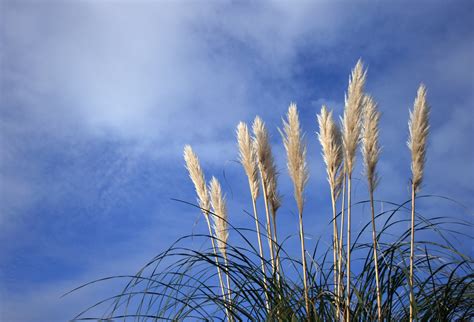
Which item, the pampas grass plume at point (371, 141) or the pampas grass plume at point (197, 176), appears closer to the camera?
the pampas grass plume at point (371, 141)

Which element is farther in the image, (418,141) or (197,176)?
(197,176)

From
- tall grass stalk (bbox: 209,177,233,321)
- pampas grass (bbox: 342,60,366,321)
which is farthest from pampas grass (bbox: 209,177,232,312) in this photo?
pampas grass (bbox: 342,60,366,321)

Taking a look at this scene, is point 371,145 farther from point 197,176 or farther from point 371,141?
point 197,176

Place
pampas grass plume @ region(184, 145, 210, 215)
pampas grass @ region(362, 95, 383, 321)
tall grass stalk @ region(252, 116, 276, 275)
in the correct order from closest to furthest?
pampas grass @ region(362, 95, 383, 321), tall grass stalk @ region(252, 116, 276, 275), pampas grass plume @ region(184, 145, 210, 215)

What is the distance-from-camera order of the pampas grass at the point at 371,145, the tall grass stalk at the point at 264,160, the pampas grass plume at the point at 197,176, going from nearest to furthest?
the pampas grass at the point at 371,145, the tall grass stalk at the point at 264,160, the pampas grass plume at the point at 197,176

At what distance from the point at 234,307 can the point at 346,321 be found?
70 cm

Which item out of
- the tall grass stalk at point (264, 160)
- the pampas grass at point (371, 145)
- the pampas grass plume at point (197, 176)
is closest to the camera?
the pampas grass at point (371, 145)

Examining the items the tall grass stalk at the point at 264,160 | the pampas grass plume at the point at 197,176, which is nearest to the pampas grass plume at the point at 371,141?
the tall grass stalk at the point at 264,160

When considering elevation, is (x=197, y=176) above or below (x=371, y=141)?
above

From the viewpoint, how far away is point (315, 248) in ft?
12.2

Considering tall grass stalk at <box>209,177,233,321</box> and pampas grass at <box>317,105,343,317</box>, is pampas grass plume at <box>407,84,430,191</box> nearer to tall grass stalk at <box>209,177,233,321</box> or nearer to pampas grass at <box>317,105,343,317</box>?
pampas grass at <box>317,105,343,317</box>

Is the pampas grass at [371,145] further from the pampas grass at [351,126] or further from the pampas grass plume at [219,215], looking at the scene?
the pampas grass plume at [219,215]

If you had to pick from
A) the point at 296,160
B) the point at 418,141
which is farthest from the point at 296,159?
the point at 418,141

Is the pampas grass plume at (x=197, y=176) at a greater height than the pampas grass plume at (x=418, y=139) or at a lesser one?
greater
